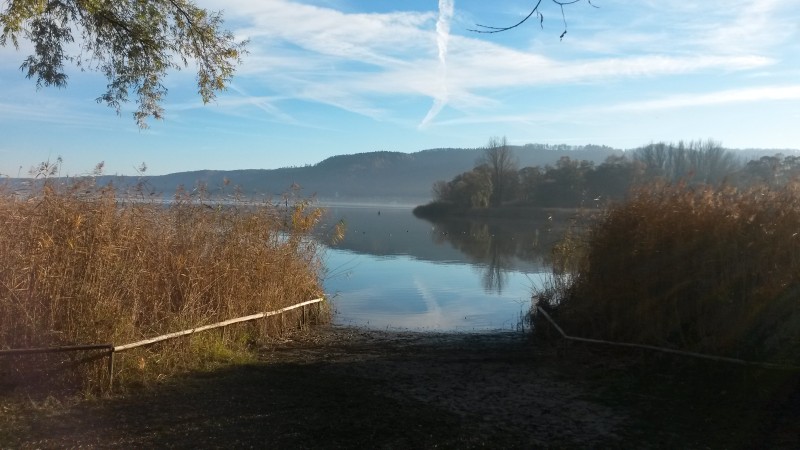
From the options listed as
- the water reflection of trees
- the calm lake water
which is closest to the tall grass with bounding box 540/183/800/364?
the calm lake water

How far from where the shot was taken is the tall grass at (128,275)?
789cm

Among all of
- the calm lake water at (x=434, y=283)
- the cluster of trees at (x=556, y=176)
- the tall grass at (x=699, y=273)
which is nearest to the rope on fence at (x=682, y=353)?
the tall grass at (x=699, y=273)

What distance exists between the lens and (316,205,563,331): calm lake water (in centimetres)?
1688

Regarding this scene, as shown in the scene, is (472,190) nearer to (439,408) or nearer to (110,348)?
(439,408)

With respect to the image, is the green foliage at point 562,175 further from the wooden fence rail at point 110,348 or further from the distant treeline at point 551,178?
the wooden fence rail at point 110,348

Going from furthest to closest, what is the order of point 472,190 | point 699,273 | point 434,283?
point 472,190
point 434,283
point 699,273

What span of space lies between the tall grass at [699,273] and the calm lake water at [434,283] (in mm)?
4880

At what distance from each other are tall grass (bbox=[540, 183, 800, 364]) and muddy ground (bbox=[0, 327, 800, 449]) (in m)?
0.64

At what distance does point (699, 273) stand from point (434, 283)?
46.9 feet

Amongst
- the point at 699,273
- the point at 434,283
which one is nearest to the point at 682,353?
the point at 699,273

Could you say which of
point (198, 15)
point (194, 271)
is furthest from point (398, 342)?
point (198, 15)

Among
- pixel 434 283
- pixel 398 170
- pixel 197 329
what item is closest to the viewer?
pixel 197 329

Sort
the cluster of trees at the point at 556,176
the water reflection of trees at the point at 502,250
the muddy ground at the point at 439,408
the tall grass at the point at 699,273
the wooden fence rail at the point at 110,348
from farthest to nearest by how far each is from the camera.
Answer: the cluster of trees at the point at 556,176 → the water reflection of trees at the point at 502,250 → the tall grass at the point at 699,273 → the wooden fence rail at the point at 110,348 → the muddy ground at the point at 439,408

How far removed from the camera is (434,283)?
77.8 ft
